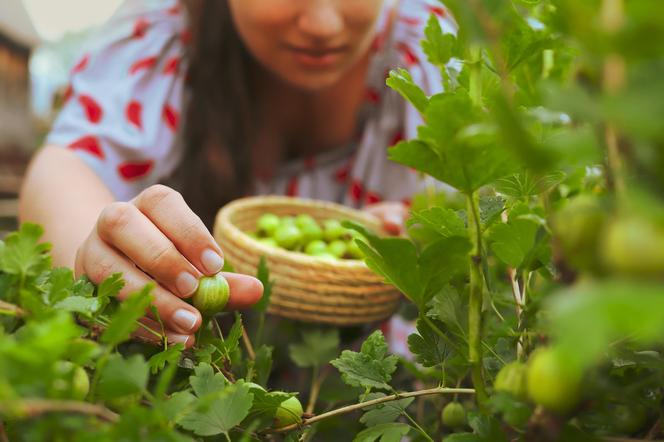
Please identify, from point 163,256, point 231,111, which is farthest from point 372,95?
point 163,256

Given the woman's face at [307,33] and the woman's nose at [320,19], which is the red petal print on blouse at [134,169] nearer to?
the woman's face at [307,33]

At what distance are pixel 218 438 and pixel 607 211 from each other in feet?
0.71

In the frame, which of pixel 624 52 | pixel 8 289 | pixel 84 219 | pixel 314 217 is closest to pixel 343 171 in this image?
pixel 314 217

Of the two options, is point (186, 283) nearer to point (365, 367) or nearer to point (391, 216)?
point (365, 367)

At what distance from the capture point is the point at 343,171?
1446 millimetres

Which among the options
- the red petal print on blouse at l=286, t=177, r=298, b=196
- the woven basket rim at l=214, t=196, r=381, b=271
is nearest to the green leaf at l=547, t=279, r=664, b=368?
the woven basket rim at l=214, t=196, r=381, b=271

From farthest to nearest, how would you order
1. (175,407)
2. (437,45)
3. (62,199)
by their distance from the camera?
(62,199) < (437,45) < (175,407)

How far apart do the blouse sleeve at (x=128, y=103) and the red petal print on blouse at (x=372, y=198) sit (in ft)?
1.24

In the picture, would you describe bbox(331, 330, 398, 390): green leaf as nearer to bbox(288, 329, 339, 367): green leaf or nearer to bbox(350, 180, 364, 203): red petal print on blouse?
bbox(288, 329, 339, 367): green leaf

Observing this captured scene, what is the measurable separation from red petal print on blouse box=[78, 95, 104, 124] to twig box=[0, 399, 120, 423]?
107 centimetres

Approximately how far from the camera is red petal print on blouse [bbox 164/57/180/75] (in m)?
1.32

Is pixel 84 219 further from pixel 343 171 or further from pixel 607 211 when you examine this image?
pixel 607 211

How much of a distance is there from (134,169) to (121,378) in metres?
1.01

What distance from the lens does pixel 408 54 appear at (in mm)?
1395
